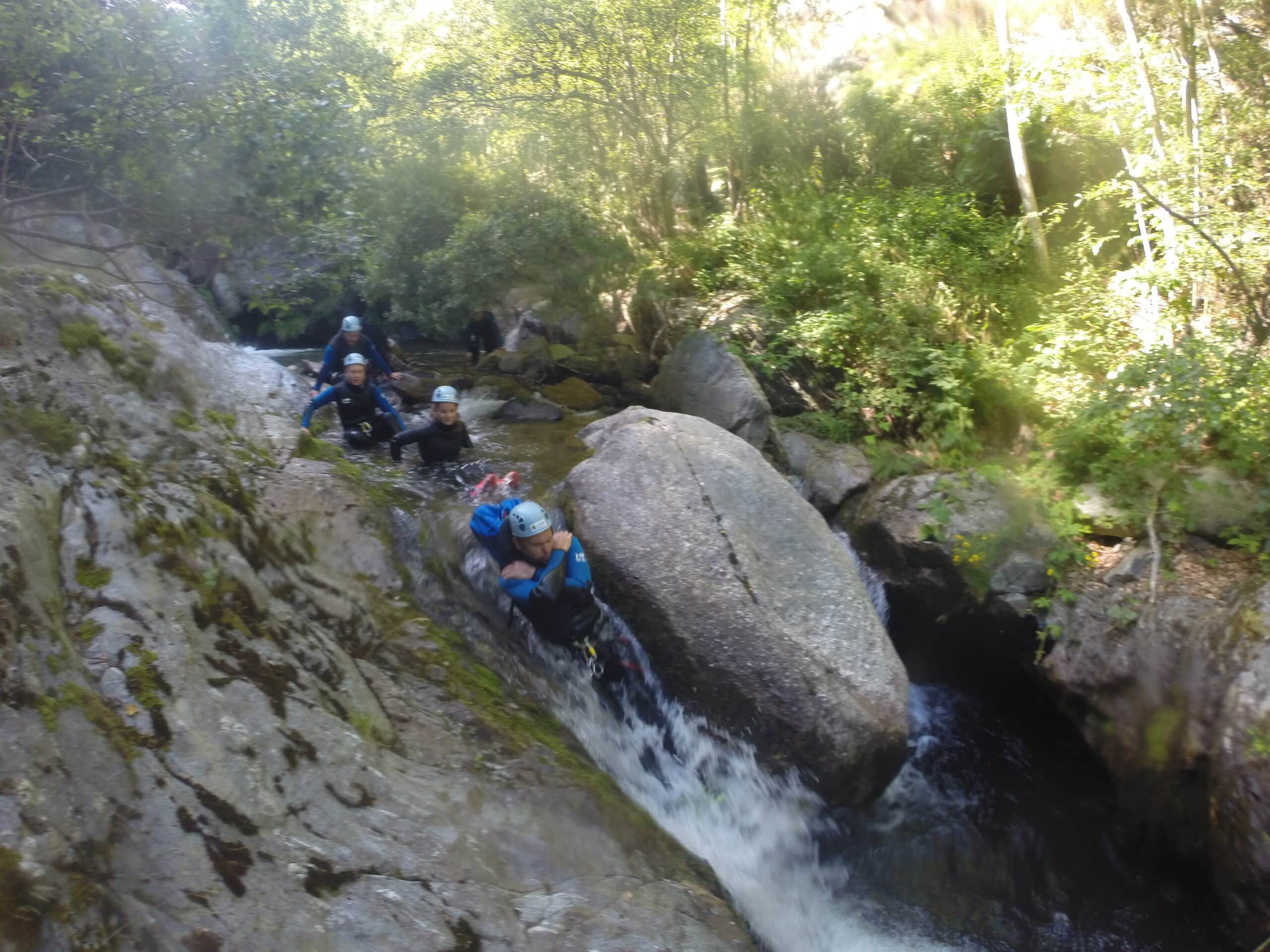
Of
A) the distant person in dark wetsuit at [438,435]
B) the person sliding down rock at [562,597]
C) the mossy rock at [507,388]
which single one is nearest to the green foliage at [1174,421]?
the person sliding down rock at [562,597]

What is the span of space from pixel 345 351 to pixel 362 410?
1.25 meters

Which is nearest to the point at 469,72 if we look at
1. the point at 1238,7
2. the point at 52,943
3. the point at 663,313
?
the point at 663,313

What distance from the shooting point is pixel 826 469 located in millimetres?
8320

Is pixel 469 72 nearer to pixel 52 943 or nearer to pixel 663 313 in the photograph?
pixel 663 313

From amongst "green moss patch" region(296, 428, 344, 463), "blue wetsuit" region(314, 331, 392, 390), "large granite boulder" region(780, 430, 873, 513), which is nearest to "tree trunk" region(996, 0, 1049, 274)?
"large granite boulder" region(780, 430, 873, 513)

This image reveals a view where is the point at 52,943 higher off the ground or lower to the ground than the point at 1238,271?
lower

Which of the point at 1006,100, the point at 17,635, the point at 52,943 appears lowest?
the point at 52,943

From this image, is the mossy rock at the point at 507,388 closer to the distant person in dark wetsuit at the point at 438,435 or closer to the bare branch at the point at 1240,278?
the distant person in dark wetsuit at the point at 438,435

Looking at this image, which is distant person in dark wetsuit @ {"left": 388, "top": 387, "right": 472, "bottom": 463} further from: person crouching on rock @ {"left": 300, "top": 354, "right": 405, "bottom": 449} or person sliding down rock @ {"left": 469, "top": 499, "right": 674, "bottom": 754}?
person sliding down rock @ {"left": 469, "top": 499, "right": 674, "bottom": 754}

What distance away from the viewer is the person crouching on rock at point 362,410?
8430 mm

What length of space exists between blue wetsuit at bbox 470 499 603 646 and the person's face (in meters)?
0.06

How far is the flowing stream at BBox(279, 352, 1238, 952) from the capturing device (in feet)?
16.4

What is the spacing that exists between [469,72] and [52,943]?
501 inches

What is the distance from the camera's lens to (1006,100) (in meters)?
9.30
